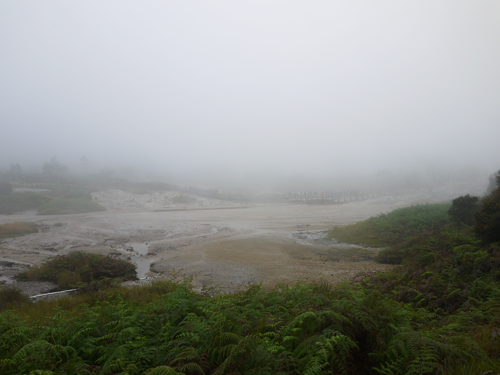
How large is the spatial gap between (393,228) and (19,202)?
7018 cm

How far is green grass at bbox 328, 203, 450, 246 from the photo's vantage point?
21.9m

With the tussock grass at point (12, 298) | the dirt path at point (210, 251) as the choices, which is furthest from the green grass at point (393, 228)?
the tussock grass at point (12, 298)

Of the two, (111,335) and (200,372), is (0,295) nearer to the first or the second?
(111,335)

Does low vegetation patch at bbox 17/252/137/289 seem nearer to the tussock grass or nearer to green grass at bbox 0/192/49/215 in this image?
the tussock grass

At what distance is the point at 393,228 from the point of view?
2406 cm

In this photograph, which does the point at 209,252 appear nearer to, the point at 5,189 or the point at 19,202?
the point at 19,202

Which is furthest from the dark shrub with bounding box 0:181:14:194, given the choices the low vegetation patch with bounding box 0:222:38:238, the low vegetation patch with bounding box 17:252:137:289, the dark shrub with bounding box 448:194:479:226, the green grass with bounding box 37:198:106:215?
the dark shrub with bounding box 448:194:479:226

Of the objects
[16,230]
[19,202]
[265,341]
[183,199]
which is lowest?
[16,230]

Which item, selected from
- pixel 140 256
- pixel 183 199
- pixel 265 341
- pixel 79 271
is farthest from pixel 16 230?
pixel 183 199

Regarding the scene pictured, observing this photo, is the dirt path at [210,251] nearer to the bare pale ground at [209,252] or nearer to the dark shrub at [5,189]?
the bare pale ground at [209,252]

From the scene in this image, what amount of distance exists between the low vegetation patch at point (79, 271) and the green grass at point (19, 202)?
163 feet

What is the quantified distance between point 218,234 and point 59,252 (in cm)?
1517

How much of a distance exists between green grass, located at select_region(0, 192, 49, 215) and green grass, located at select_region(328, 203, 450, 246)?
61158 mm

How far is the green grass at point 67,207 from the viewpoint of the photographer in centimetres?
5126
